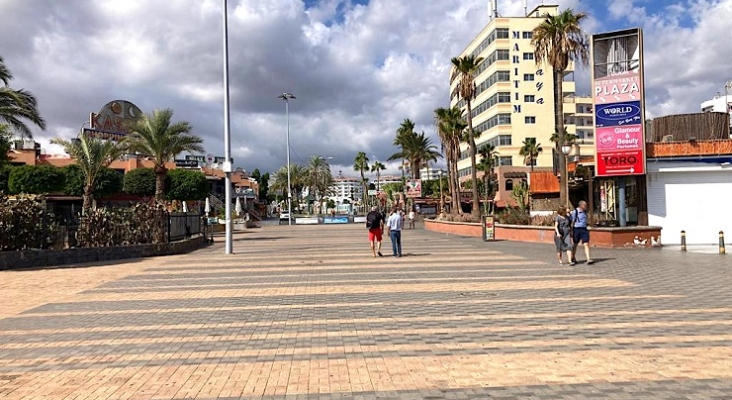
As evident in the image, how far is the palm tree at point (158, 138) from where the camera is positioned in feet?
98.0

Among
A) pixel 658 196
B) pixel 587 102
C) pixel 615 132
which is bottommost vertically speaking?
pixel 658 196

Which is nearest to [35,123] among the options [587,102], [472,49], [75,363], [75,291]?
[75,291]

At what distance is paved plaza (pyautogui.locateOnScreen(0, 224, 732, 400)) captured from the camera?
527 cm

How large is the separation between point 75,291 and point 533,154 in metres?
59.1

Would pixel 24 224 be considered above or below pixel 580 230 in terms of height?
above

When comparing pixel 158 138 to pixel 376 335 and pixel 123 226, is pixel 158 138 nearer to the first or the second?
pixel 123 226

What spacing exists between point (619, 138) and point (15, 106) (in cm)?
2178

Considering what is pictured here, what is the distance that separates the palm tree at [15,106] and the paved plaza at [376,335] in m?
8.33

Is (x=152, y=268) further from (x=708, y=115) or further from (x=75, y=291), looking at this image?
(x=708, y=115)

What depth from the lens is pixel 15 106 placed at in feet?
65.1

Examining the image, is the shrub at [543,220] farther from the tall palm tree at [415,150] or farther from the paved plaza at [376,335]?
the tall palm tree at [415,150]

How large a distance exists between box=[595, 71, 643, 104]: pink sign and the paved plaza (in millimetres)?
9054

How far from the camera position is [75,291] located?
11766 millimetres

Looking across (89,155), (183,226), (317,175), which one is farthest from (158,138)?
(317,175)
